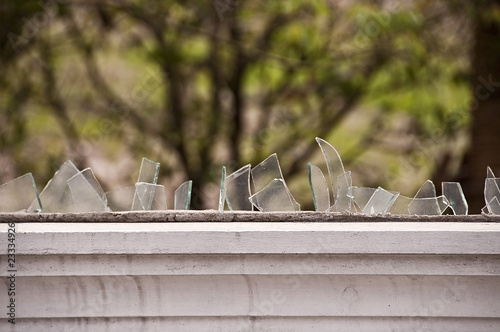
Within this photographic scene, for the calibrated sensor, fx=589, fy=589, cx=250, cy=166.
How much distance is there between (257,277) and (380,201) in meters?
0.44

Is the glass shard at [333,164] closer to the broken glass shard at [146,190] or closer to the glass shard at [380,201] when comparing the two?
the glass shard at [380,201]

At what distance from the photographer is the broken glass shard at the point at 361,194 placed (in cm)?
157

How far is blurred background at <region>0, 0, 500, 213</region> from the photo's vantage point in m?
5.01

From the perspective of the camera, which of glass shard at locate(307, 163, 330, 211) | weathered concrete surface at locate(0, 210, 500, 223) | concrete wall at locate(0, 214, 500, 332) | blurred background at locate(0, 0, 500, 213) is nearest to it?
concrete wall at locate(0, 214, 500, 332)

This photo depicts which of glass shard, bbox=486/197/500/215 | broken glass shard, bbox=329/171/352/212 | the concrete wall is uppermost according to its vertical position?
broken glass shard, bbox=329/171/352/212

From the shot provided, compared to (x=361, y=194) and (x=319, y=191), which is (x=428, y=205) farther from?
(x=319, y=191)

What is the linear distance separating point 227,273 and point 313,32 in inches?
156

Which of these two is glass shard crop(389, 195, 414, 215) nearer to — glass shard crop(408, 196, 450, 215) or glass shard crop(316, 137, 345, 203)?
glass shard crop(408, 196, 450, 215)

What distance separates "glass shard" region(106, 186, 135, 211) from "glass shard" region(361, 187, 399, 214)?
65 cm

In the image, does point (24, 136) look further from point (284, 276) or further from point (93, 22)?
point (284, 276)

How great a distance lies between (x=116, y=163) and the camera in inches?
246

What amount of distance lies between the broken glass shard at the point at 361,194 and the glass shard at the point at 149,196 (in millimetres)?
521

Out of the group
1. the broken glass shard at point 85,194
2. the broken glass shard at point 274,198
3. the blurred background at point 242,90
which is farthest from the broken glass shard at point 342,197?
the blurred background at point 242,90

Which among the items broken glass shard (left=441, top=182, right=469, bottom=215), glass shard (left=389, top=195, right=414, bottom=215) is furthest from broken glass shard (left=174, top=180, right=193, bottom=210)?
broken glass shard (left=441, top=182, right=469, bottom=215)
